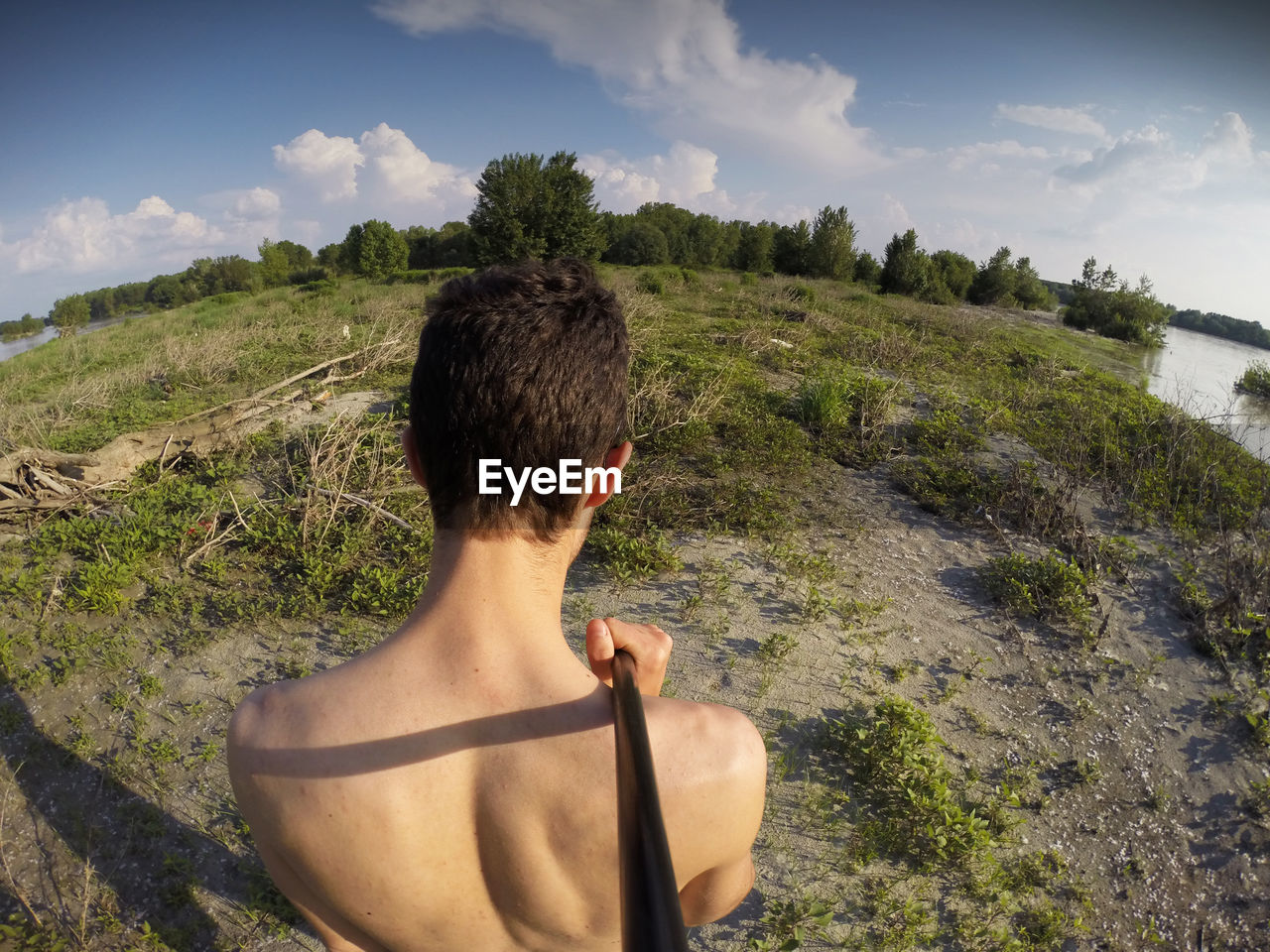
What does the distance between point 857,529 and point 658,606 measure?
90.9 inches

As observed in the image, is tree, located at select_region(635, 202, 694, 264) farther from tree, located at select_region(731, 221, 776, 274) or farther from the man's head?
the man's head

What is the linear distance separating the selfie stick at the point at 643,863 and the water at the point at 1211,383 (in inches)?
339

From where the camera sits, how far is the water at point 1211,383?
9.41 metres

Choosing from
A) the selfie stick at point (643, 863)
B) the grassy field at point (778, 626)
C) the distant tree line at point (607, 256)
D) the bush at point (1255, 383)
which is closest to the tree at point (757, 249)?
the distant tree line at point (607, 256)

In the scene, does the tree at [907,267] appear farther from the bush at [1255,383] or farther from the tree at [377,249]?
the tree at [377,249]

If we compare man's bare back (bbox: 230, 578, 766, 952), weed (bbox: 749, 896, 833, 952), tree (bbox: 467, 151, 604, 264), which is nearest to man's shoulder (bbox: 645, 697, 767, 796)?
man's bare back (bbox: 230, 578, 766, 952)

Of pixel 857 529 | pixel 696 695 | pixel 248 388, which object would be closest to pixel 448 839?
pixel 696 695

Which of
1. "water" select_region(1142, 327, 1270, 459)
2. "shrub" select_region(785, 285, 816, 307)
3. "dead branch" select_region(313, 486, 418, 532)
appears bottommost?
"dead branch" select_region(313, 486, 418, 532)

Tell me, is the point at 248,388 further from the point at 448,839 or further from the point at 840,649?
the point at 448,839

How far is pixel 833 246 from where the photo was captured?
34.4 meters

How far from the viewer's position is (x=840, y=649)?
13.8 feet

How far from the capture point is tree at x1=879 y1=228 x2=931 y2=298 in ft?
100

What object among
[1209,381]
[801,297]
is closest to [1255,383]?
[1209,381]

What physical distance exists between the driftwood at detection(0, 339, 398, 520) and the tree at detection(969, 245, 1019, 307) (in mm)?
36584
